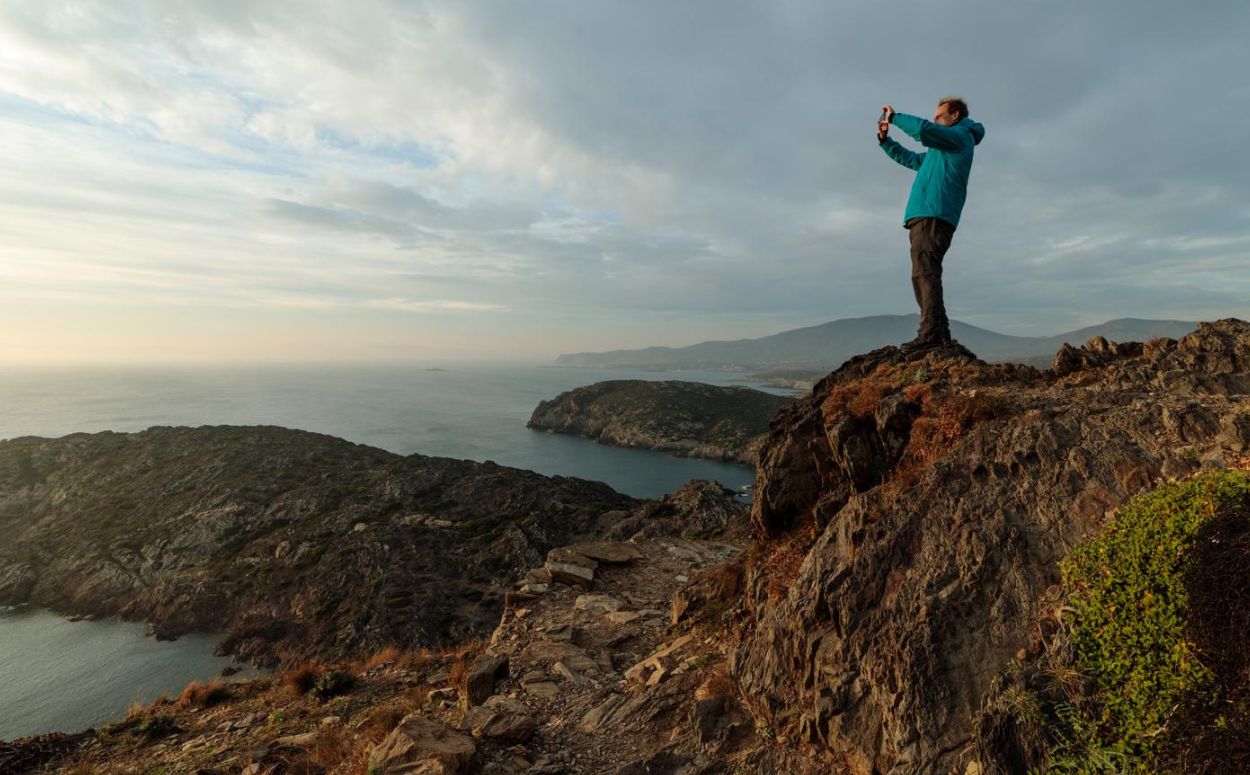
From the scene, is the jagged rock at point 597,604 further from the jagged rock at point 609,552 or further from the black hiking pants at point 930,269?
the black hiking pants at point 930,269

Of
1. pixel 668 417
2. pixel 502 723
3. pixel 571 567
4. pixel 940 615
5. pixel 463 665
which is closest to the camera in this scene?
pixel 940 615

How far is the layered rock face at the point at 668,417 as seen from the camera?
5027 inches

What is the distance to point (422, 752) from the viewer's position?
7176mm

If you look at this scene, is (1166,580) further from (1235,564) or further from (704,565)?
(704,565)

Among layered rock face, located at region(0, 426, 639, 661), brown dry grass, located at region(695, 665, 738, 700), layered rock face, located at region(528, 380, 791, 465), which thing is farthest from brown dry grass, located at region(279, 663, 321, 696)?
layered rock face, located at region(528, 380, 791, 465)

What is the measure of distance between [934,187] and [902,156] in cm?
99

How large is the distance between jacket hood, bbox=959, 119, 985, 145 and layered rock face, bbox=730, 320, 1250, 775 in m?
3.68

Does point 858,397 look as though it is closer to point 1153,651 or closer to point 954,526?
point 954,526

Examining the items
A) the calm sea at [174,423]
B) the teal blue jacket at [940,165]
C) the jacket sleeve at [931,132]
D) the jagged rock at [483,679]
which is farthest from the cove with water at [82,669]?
the jacket sleeve at [931,132]

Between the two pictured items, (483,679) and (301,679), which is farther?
(301,679)

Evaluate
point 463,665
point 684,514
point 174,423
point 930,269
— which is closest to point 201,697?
point 463,665

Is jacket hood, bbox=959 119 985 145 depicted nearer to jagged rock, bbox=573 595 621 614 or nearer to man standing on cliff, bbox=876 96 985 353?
man standing on cliff, bbox=876 96 985 353

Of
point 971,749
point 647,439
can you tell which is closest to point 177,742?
point 971,749

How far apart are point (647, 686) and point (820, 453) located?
16.0 feet
